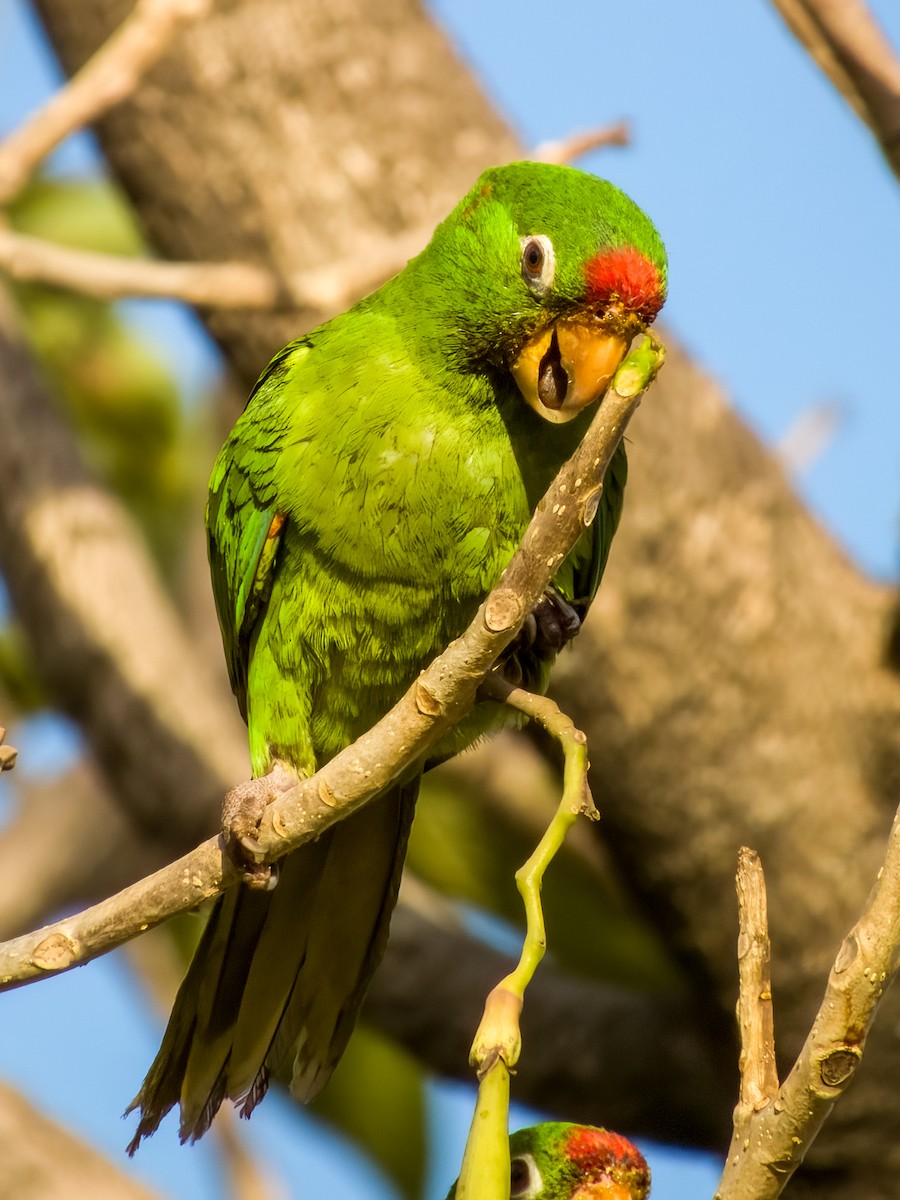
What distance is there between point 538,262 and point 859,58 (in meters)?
1.22

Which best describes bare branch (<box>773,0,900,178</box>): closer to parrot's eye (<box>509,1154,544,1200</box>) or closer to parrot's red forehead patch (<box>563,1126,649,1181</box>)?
parrot's red forehead patch (<box>563,1126,649,1181</box>)

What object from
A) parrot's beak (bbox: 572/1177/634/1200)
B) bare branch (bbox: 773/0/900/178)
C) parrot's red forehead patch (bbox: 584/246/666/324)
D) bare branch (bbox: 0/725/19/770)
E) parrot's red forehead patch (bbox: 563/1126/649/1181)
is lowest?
bare branch (bbox: 0/725/19/770)

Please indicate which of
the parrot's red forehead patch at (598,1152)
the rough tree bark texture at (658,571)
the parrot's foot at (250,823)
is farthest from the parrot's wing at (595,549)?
the rough tree bark texture at (658,571)

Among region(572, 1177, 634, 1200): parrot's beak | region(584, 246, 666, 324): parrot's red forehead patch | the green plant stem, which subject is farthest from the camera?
region(572, 1177, 634, 1200): parrot's beak

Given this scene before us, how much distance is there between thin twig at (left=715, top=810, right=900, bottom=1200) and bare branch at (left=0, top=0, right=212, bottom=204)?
2933mm

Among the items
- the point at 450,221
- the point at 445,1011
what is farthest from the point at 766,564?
the point at 450,221

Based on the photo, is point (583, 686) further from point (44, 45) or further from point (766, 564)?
point (44, 45)

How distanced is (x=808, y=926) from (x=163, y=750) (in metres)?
2.35

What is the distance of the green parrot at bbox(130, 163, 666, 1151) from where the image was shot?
8.98 feet

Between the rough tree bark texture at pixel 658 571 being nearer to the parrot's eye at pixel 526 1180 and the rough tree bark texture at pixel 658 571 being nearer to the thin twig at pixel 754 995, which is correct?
the parrot's eye at pixel 526 1180

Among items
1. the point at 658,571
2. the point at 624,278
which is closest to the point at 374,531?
the point at 624,278

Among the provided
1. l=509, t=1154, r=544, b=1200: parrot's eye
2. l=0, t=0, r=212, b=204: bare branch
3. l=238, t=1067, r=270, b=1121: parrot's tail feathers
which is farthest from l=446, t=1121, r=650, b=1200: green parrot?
l=0, t=0, r=212, b=204: bare branch

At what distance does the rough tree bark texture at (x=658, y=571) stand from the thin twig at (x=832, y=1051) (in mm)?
3228

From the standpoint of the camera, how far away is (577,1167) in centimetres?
296
